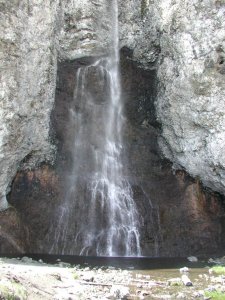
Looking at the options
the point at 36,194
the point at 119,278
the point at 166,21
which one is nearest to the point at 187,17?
the point at 166,21

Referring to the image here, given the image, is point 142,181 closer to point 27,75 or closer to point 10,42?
point 27,75

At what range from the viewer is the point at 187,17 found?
72.0ft

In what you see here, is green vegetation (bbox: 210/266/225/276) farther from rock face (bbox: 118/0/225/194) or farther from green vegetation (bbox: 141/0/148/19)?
green vegetation (bbox: 141/0/148/19)

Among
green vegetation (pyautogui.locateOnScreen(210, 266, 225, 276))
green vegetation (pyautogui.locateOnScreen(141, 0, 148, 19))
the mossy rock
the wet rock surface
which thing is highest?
green vegetation (pyautogui.locateOnScreen(141, 0, 148, 19))

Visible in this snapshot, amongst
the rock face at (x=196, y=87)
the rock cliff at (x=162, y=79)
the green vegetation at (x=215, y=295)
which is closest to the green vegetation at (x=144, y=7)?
the rock cliff at (x=162, y=79)

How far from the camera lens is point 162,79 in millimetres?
23547

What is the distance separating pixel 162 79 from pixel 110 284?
14.6 m

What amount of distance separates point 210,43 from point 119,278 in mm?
13207

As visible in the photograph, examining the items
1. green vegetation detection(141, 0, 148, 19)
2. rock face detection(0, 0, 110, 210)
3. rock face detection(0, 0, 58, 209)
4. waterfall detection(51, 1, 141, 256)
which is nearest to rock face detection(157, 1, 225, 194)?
green vegetation detection(141, 0, 148, 19)

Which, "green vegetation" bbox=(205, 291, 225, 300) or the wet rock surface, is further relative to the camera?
the wet rock surface

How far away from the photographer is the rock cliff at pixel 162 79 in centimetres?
2038

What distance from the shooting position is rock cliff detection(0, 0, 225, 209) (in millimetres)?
20375

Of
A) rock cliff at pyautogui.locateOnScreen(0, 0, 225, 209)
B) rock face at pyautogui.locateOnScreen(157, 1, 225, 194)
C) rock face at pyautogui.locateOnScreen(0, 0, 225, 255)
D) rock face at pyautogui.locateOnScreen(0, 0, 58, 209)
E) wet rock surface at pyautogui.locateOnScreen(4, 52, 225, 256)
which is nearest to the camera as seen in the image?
rock face at pyautogui.locateOnScreen(0, 0, 58, 209)

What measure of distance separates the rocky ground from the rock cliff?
821 cm
